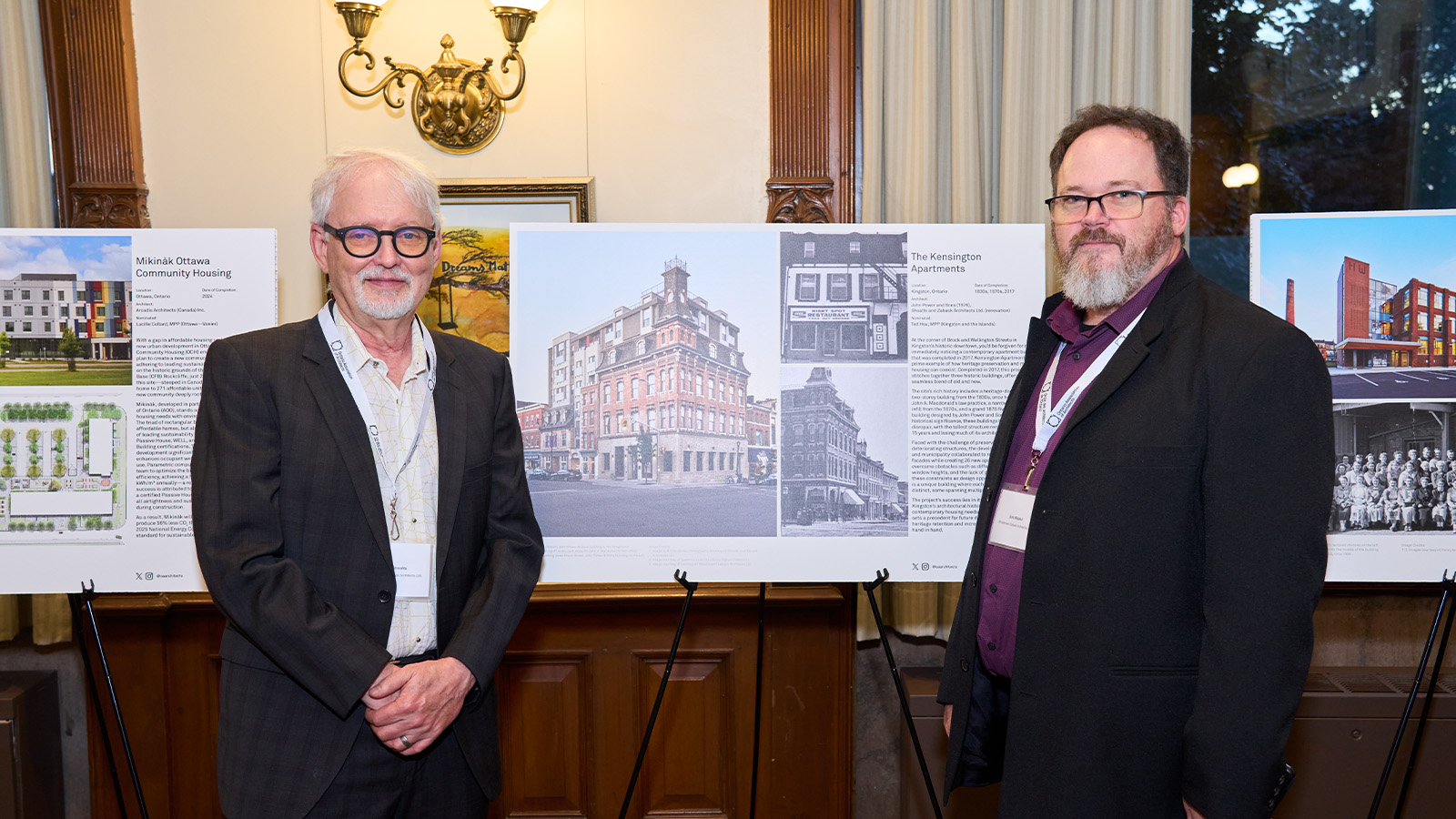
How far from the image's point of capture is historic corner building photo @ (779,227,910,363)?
2.63 m

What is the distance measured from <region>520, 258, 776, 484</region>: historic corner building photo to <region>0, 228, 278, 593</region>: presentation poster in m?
0.88

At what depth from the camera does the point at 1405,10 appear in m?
3.62

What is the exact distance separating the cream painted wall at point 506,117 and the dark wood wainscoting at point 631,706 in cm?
145

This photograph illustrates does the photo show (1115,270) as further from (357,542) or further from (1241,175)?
(1241,175)

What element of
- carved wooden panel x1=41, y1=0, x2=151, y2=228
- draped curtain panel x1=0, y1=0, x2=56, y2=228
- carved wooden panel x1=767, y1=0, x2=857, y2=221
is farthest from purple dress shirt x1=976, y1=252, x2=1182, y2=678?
draped curtain panel x1=0, y1=0, x2=56, y2=228

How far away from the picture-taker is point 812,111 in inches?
141

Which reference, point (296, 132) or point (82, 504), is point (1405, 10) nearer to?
point (296, 132)

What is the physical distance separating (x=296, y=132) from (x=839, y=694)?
2.97 metres

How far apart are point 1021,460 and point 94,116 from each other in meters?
3.54

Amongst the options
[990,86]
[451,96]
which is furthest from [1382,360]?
[451,96]

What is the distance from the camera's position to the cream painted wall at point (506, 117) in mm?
3604

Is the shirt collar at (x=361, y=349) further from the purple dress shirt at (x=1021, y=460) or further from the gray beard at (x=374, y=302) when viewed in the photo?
the purple dress shirt at (x=1021, y=460)

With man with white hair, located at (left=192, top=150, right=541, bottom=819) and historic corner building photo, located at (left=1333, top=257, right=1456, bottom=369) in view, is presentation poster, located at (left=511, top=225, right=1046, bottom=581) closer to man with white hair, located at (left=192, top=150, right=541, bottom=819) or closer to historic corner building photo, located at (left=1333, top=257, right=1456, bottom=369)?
man with white hair, located at (left=192, top=150, right=541, bottom=819)

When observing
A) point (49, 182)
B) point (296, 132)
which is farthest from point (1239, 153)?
point (49, 182)
